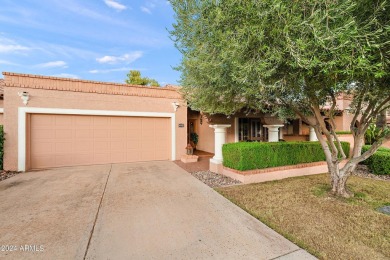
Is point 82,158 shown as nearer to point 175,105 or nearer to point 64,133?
point 64,133

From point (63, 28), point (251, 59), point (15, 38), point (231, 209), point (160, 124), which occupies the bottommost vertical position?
point (231, 209)

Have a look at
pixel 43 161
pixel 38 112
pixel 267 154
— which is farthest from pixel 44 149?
pixel 267 154

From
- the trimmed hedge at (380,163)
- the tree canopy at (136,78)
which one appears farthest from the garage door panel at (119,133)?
the tree canopy at (136,78)

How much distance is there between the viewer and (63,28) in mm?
9047

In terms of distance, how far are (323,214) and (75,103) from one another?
32.4ft

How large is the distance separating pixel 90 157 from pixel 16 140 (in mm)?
2781

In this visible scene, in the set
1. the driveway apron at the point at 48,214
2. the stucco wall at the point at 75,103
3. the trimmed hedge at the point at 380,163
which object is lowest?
the driveway apron at the point at 48,214

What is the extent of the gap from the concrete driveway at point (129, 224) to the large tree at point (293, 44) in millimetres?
2725

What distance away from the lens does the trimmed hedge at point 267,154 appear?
643cm

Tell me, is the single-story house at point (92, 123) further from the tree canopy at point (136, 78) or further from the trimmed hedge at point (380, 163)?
the tree canopy at point (136, 78)

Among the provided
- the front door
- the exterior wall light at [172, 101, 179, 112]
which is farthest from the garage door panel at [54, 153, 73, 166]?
the front door

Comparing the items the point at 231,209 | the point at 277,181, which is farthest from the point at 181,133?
the point at 231,209

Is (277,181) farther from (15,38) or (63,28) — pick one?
(15,38)

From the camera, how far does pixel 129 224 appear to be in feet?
11.5
